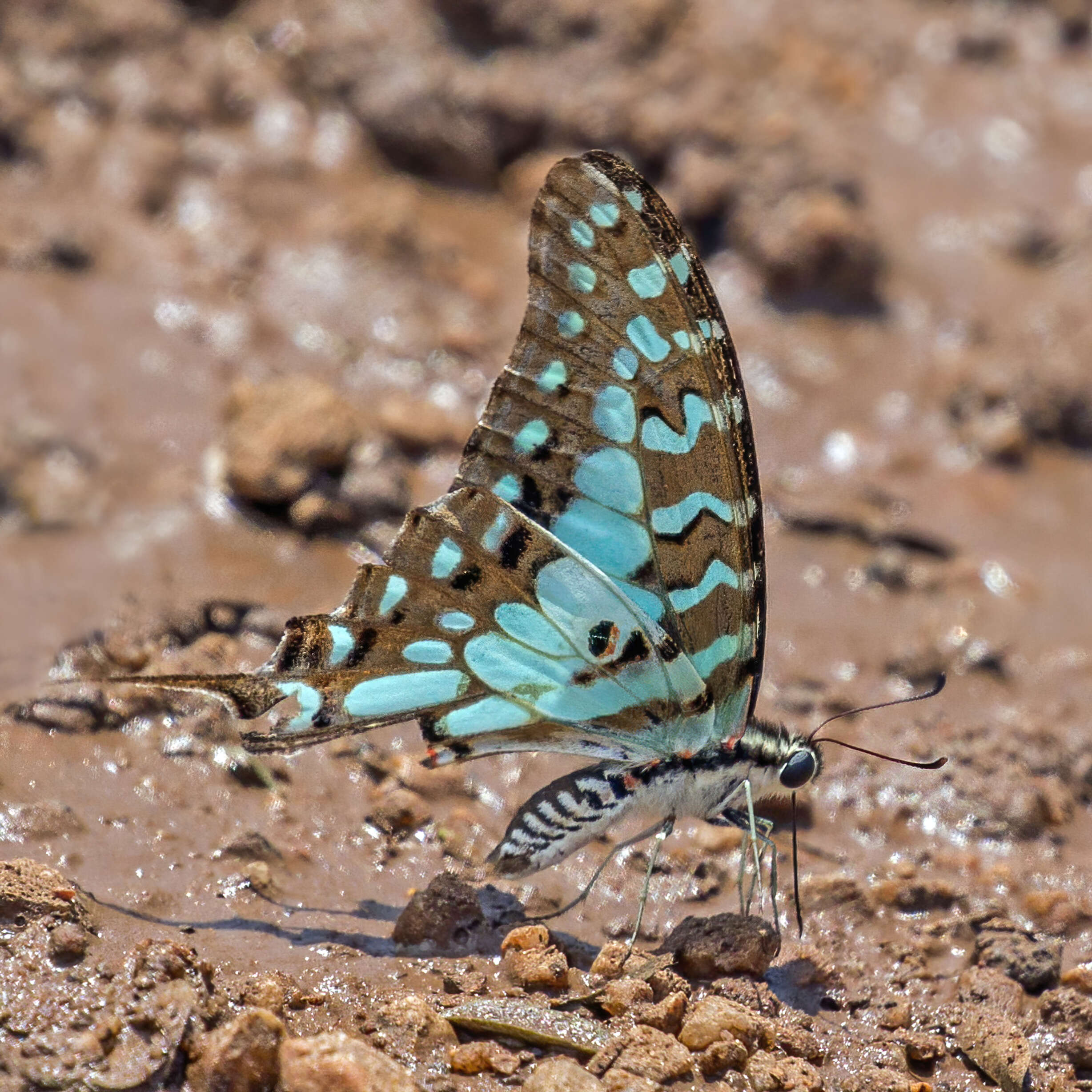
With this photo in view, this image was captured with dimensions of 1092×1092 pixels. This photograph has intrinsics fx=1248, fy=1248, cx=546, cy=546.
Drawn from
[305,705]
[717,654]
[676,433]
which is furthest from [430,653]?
[676,433]

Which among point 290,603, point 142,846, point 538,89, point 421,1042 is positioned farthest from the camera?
point 538,89

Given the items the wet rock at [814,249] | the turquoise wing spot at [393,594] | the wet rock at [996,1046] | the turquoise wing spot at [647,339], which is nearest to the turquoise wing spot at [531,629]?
the turquoise wing spot at [393,594]

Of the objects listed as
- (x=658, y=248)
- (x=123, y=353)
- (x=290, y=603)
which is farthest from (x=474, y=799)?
(x=123, y=353)

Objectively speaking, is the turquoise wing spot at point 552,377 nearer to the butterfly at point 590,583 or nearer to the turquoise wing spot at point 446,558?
the butterfly at point 590,583

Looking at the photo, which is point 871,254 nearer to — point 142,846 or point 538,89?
point 538,89

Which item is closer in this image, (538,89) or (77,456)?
(77,456)

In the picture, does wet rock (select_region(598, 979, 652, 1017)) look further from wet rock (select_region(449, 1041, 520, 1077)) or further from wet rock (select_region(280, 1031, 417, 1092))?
wet rock (select_region(280, 1031, 417, 1092))

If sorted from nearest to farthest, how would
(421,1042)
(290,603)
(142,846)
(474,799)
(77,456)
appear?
(421,1042) < (142,846) < (474,799) < (290,603) < (77,456)
